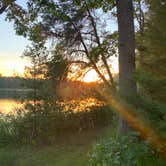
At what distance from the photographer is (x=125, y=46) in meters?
10.1

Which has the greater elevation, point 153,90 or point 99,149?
point 153,90

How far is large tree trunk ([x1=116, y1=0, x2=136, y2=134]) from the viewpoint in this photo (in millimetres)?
9914

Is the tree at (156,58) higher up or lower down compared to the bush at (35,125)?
higher up

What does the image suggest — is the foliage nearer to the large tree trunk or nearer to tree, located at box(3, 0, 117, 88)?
the large tree trunk

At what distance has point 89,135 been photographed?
53.5 feet

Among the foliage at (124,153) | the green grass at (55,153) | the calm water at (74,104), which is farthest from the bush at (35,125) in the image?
the foliage at (124,153)

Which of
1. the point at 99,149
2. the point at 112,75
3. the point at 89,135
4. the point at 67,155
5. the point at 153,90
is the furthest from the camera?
the point at 112,75

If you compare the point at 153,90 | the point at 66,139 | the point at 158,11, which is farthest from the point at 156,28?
the point at 66,139

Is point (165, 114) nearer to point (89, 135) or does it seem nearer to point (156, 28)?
point (156, 28)

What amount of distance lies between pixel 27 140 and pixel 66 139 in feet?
4.74

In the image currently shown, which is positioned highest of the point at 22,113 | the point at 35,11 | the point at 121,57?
the point at 35,11

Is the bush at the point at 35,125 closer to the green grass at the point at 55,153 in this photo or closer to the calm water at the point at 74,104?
the calm water at the point at 74,104

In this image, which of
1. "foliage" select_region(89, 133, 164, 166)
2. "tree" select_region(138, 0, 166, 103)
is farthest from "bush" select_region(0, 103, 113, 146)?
"tree" select_region(138, 0, 166, 103)

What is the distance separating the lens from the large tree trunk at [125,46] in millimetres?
9914
